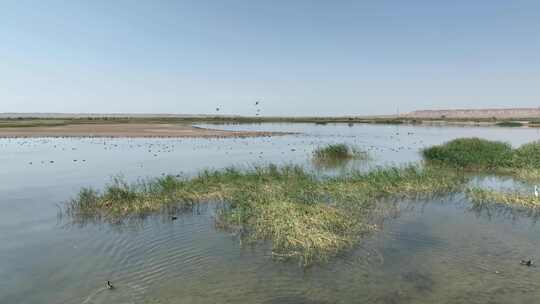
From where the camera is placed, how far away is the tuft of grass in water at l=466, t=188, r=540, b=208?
46.2ft

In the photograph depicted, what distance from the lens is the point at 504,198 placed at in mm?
14680

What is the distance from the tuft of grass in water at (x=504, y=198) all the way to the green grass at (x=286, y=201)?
5.91 feet

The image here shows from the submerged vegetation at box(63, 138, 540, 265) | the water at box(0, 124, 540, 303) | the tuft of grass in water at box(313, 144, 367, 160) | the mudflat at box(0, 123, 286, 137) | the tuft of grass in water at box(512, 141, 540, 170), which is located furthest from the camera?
the mudflat at box(0, 123, 286, 137)

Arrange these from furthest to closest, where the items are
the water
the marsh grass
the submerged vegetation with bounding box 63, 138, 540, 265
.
Answer: 1. the marsh grass
2. the submerged vegetation with bounding box 63, 138, 540, 265
3. the water

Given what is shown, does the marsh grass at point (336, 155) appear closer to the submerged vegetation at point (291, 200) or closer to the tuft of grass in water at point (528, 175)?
the submerged vegetation at point (291, 200)

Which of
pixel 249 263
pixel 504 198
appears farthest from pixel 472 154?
pixel 249 263

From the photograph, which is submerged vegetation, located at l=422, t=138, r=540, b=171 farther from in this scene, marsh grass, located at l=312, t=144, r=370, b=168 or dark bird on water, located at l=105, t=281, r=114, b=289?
dark bird on water, located at l=105, t=281, r=114, b=289

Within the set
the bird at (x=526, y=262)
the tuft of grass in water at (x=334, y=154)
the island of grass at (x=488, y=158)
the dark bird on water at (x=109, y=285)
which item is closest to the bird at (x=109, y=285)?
the dark bird on water at (x=109, y=285)

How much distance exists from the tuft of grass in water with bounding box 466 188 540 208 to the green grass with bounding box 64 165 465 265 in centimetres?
180

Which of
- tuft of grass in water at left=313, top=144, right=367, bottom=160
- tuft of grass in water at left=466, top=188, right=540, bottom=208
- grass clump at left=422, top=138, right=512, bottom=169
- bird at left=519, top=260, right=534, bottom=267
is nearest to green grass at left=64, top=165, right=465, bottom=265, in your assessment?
tuft of grass in water at left=466, top=188, right=540, bottom=208

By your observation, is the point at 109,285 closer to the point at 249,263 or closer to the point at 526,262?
the point at 249,263

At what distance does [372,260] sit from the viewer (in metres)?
8.89

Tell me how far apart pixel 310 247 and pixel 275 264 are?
4.07 feet

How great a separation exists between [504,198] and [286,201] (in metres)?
10.3
